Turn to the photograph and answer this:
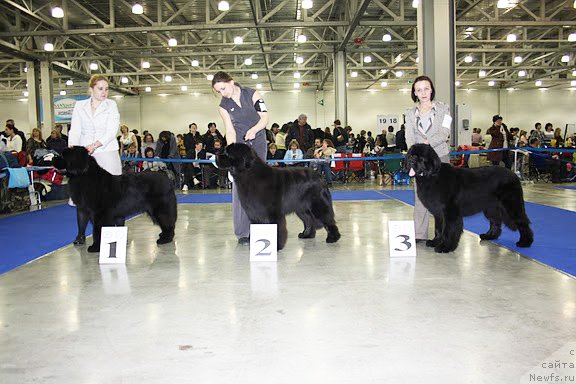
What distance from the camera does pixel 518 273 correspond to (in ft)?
11.1

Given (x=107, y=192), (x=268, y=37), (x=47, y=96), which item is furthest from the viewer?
(x=268, y=37)

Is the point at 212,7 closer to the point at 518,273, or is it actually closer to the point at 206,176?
the point at 206,176

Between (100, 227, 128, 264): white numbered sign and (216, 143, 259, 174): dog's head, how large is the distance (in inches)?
41.3

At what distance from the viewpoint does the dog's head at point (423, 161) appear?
12.8 feet

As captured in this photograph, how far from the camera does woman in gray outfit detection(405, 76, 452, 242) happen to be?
4.29 meters

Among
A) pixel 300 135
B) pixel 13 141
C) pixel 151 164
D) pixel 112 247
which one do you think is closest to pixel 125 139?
pixel 151 164

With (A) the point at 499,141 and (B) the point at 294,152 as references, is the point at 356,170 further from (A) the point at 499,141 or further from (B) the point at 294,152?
(A) the point at 499,141

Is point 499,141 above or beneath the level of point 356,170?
above

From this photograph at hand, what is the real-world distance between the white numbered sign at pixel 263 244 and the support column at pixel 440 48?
463 cm

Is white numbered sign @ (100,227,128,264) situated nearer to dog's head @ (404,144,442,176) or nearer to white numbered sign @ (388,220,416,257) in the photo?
white numbered sign @ (388,220,416,257)

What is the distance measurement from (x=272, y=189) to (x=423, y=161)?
4.27 ft

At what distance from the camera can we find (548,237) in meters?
4.71

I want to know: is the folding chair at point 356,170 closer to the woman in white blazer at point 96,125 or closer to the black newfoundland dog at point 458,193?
the black newfoundland dog at point 458,193

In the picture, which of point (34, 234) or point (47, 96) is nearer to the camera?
point (34, 234)
